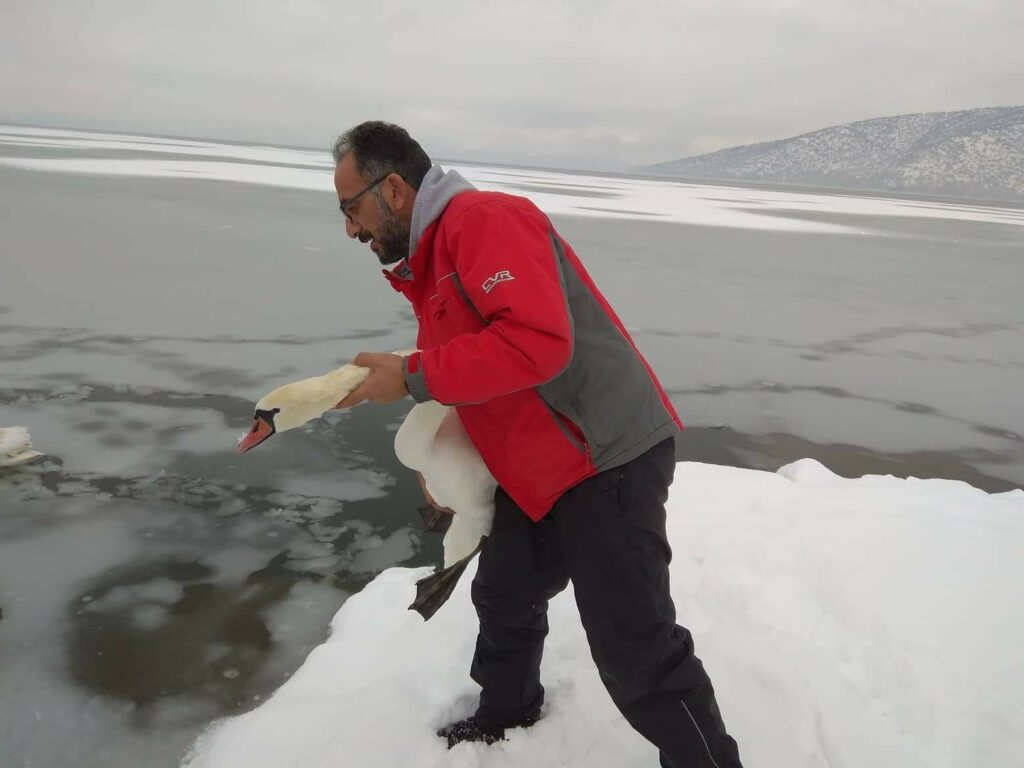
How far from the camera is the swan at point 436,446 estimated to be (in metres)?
1.38

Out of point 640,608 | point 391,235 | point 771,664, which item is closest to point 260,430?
point 391,235

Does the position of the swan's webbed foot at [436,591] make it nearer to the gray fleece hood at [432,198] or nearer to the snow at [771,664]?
the snow at [771,664]

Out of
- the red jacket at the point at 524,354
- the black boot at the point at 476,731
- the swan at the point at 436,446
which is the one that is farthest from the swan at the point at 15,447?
the red jacket at the point at 524,354

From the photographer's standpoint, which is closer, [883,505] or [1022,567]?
[1022,567]

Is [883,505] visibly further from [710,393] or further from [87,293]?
[87,293]

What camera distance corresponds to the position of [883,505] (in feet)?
10.4

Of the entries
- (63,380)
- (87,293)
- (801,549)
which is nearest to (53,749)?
(801,549)

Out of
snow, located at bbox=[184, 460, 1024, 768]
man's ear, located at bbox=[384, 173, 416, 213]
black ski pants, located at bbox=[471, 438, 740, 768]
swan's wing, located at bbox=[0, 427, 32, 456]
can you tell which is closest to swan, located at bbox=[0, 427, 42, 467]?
swan's wing, located at bbox=[0, 427, 32, 456]

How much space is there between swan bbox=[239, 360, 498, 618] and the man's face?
0.27m

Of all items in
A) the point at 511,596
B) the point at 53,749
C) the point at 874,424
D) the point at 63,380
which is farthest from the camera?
the point at 874,424

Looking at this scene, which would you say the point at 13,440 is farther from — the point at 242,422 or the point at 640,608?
the point at 640,608

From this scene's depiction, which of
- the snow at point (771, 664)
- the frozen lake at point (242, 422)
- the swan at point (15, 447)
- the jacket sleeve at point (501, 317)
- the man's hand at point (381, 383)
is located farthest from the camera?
the swan at point (15, 447)

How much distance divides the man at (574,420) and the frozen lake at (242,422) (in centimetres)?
127

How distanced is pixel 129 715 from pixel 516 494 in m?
1.40
